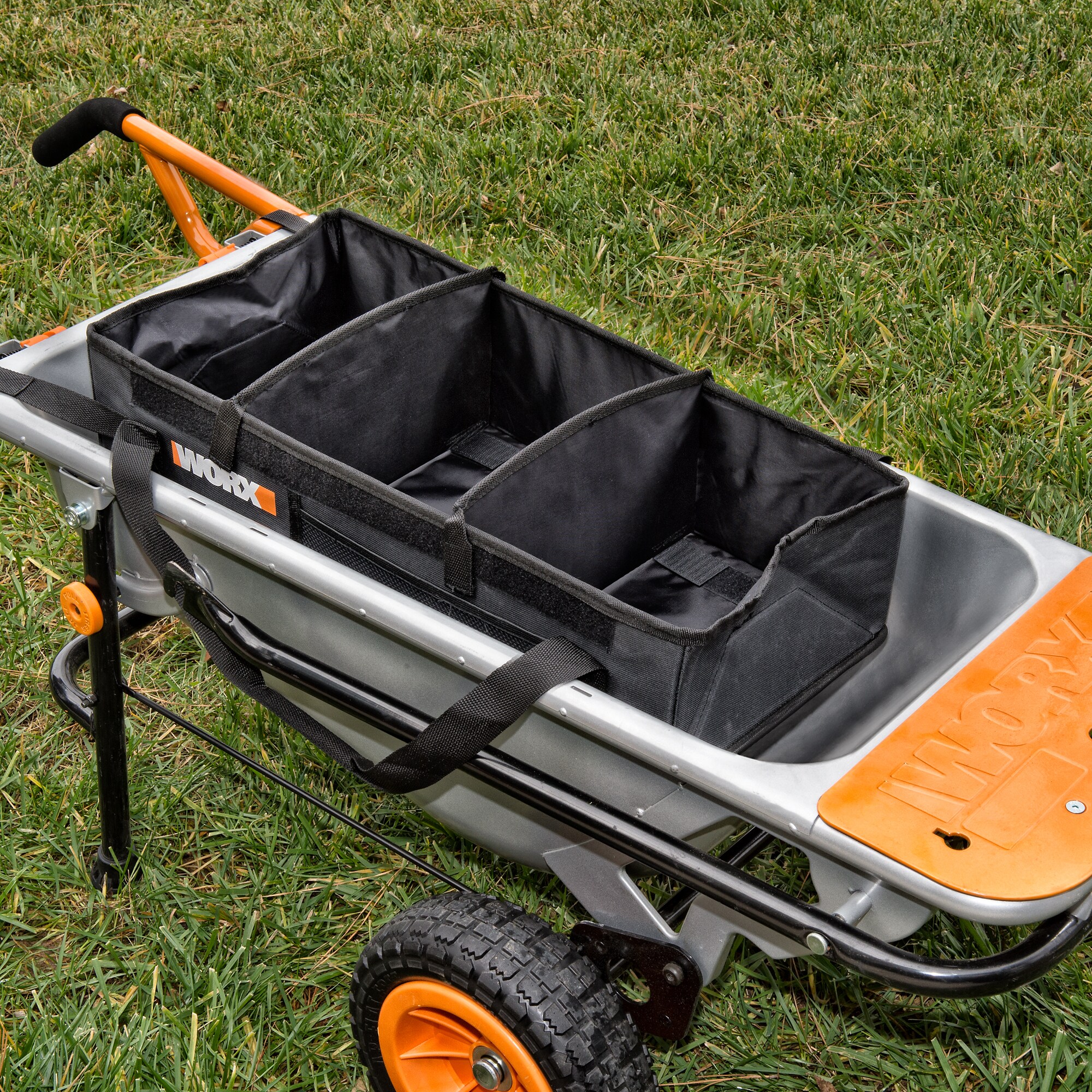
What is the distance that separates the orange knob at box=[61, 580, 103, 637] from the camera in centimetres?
180

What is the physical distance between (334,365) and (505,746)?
0.60 meters

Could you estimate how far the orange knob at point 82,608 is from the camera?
1.80 m

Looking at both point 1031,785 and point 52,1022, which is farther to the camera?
point 52,1022

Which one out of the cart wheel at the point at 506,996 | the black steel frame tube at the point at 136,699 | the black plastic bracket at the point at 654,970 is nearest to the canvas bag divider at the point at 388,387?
the black steel frame tube at the point at 136,699

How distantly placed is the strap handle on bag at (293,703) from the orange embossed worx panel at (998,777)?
33 cm

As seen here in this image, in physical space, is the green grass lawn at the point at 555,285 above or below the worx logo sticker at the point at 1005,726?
below

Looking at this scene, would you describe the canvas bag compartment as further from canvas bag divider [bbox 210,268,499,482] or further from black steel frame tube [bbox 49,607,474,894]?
black steel frame tube [bbox 49,607,474,894]

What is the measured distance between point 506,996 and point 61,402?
95cm

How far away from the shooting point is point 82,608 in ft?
5.95

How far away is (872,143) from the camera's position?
3.75 metres

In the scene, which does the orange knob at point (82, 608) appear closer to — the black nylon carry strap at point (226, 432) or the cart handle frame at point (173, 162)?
the black nylon carry strap at point (226, 432)

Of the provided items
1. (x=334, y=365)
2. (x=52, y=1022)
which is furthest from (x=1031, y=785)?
(x=52, y=1022)

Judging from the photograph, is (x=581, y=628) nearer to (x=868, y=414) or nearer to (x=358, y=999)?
(x=358, y=999)

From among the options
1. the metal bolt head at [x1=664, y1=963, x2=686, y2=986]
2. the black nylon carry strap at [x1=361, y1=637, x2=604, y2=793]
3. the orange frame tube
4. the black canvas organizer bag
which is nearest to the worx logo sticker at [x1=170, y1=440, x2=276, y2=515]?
the black canvas organizer bag
